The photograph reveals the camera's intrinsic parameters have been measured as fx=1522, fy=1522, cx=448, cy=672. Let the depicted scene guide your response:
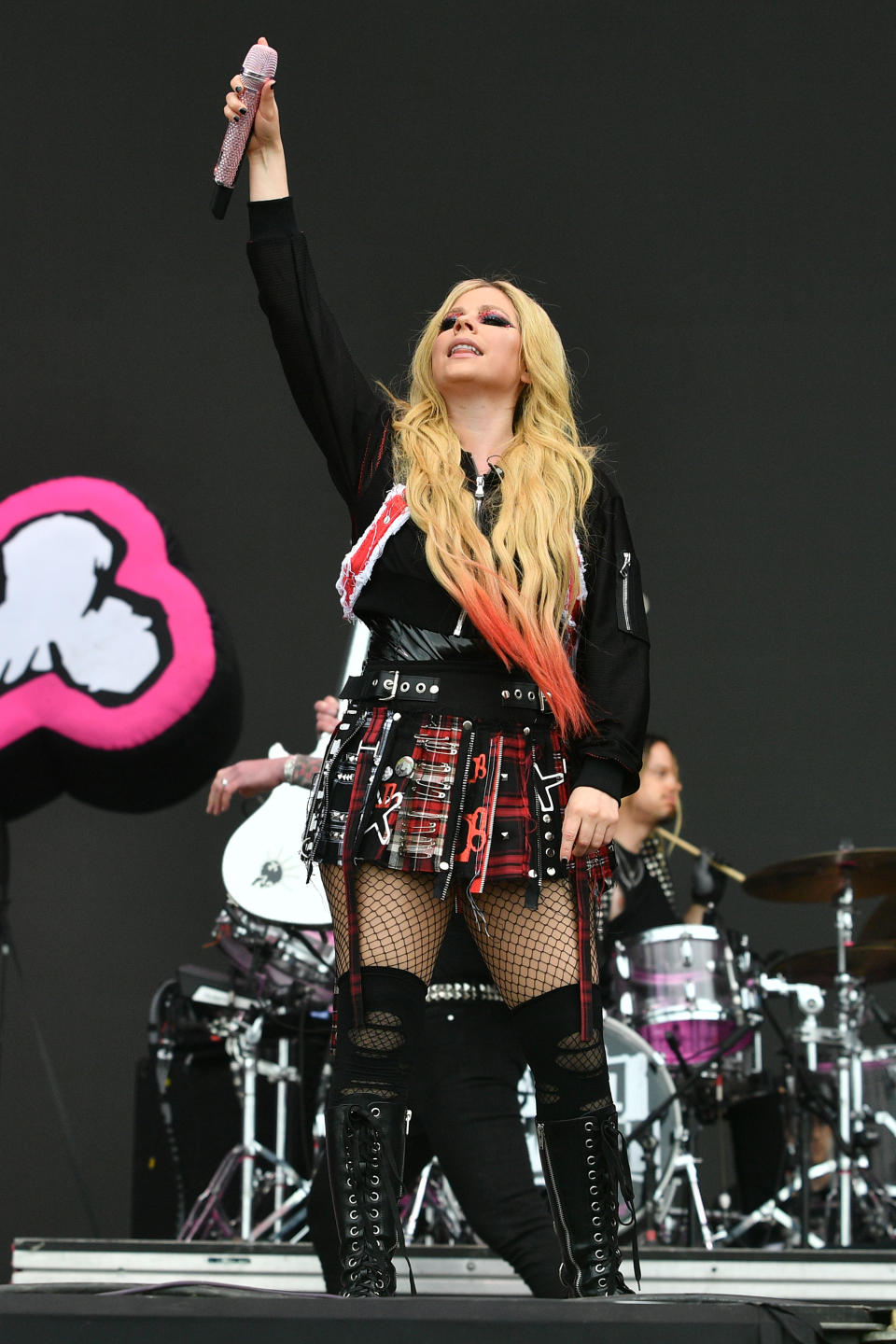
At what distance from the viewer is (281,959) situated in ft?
14.0

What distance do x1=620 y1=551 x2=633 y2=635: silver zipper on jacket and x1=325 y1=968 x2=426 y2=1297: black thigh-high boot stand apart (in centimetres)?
56

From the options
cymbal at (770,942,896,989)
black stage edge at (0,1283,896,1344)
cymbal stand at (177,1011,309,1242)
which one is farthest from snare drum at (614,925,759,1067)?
black stage edge at (0,1283,896,1344)

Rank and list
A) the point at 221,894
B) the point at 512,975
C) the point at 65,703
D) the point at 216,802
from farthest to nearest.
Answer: the point at 221,894
the point at 65,703
the point at 216,802
the point at 512,975

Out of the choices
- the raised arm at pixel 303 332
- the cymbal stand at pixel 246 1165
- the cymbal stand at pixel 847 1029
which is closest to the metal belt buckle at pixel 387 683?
the raised arm at pixel 303 332

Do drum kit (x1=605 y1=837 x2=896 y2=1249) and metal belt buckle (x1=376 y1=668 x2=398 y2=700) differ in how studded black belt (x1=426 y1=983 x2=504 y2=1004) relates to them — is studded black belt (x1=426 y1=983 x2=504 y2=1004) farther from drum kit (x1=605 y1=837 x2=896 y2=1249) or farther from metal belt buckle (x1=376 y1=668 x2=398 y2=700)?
drum kit (x1=605 y1=837 x2=896 y2=1249)

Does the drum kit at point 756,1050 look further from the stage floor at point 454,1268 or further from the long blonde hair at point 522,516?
the long blonde hair at point 522,516

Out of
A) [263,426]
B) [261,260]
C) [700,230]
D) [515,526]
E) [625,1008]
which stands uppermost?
[700,230]

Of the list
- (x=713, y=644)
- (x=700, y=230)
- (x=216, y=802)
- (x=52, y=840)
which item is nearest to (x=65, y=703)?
(x=52, y=840)

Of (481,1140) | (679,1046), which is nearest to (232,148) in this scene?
(481,1140)

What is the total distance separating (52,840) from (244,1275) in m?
2.02

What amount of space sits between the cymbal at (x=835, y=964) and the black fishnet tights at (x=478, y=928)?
2528mm

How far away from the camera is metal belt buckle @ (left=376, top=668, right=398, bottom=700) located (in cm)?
199

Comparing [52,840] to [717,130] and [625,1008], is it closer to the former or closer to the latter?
[625,1008]

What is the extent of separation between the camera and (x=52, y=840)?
468cm
